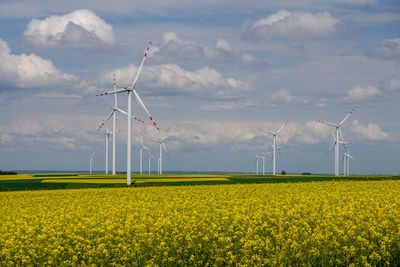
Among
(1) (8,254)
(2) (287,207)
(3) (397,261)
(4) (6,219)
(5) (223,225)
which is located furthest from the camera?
(4) (6,219)

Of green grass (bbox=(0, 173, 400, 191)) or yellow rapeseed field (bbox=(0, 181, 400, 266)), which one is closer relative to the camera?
yellow rapeseed field (bbox=(0, 181, 400, 266))

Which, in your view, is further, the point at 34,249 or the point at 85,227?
the point at 85,227

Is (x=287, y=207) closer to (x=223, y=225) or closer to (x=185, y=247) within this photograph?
(x=223, y=225)

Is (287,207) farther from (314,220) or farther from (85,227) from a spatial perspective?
(85,227)

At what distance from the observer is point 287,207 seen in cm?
2647

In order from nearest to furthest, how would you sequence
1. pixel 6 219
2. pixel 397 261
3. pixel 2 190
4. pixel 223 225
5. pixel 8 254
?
pixel 397 261 < pixel 8 254 < pixel 223 225 < pixel 6 219 < pixel 2 190

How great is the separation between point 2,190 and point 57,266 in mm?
49633

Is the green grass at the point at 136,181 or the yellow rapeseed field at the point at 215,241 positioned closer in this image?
the yellow rapeseed field at the point at 215,241

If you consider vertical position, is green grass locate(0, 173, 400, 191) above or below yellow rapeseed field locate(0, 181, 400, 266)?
below

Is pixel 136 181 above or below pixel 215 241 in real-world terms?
below

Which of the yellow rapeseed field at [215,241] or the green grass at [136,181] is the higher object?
the yellow rapeseed field at [215,241]

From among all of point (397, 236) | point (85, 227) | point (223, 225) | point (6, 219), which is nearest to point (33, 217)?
point (6, 219)

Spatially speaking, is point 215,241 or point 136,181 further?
point 136,181

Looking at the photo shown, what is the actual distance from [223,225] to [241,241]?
376 cm
